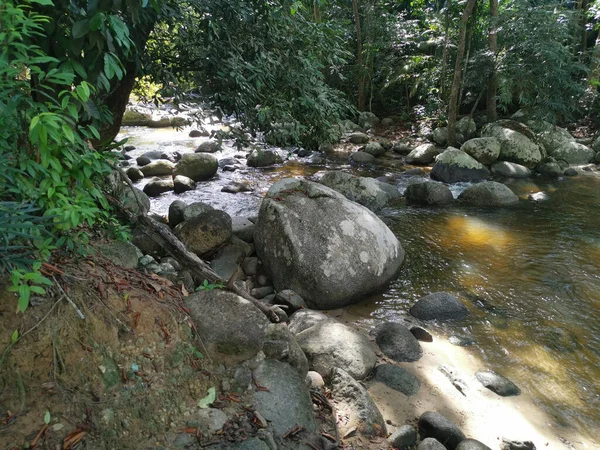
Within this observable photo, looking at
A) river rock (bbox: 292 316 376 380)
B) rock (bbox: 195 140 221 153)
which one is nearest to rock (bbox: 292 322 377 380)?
river rock (bbox: 292 316 376 380)

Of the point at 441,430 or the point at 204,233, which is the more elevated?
the point at 204,233

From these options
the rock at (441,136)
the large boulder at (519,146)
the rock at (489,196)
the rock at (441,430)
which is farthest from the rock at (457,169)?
the rock at (441,430)

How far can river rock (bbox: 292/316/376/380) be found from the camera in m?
3.55

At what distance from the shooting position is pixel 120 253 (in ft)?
10.3

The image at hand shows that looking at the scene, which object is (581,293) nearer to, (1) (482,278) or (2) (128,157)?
(1) (482,278)

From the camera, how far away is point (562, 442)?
3.20m

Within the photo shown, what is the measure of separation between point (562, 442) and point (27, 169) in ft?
13.0

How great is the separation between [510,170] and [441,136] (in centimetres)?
310

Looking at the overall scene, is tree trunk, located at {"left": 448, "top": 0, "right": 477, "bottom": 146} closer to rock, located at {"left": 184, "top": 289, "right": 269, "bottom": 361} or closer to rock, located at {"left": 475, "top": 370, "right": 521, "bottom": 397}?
rock, located at {"left": 475, "top": 370, "right": 521, "bottom": 397}

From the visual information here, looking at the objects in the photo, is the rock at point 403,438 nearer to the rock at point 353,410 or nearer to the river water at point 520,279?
the rock at point 353,410

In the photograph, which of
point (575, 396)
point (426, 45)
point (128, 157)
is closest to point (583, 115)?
point (426, 45)

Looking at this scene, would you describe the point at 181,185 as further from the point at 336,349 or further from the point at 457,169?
the point at 457,169

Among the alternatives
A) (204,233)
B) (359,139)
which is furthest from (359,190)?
(359,139)

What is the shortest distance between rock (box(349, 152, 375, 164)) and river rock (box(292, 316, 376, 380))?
8.84 metres
